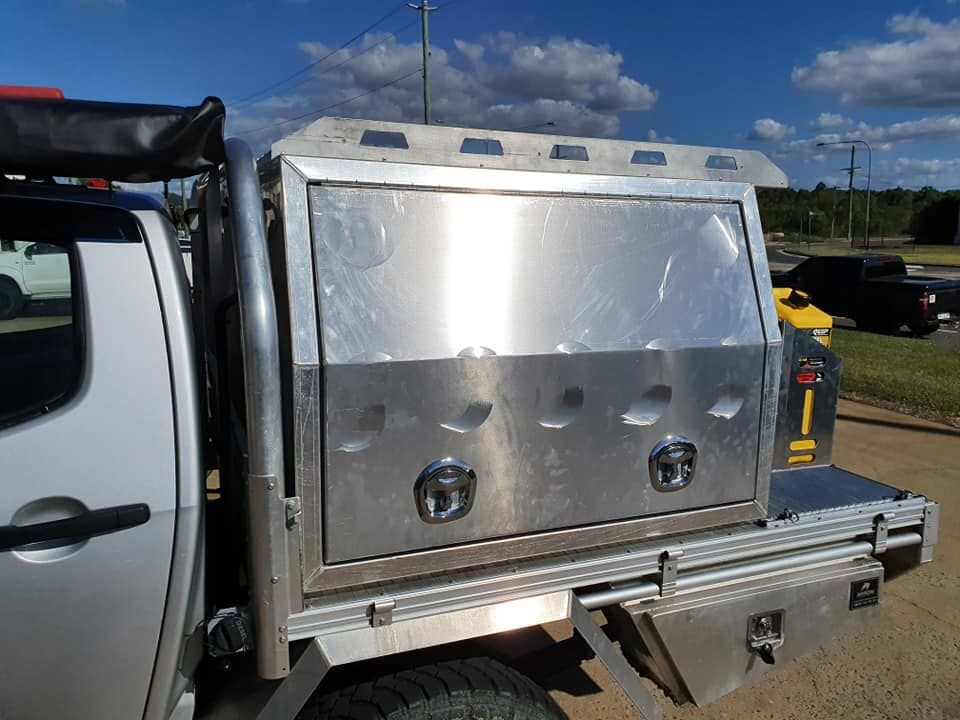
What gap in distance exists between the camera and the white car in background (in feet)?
6.18

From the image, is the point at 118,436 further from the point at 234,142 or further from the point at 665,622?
the point at 665,622

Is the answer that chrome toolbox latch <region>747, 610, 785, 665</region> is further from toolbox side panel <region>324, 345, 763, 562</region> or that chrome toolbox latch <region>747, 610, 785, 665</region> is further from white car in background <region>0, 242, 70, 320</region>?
white car in background <region>0, 242, 70, 320</region>

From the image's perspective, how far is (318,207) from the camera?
1809 mm

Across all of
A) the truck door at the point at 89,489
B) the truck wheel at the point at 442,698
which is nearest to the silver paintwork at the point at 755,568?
the truck wheel at the point at 442,698

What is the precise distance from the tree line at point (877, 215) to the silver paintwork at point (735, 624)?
232 ft

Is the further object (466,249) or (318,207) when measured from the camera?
(466,249)

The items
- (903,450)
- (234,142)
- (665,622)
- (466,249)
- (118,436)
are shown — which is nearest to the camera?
(118,436)

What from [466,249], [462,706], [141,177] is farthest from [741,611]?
[141,177]

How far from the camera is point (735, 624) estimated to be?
90.7 inches

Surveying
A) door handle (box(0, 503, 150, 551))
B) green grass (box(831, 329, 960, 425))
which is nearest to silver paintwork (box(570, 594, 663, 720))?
door handle (box(0, 503, 150, 551))

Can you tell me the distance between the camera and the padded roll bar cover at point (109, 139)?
1688mm

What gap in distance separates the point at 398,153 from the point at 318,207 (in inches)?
10.8

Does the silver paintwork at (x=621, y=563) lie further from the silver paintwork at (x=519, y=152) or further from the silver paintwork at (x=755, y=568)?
the silver paintwork at (x=519, y=152)

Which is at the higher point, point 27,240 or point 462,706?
point 27,240
